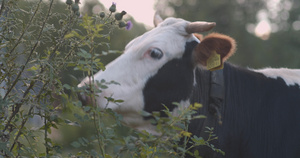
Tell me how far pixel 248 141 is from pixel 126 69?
1.05 m

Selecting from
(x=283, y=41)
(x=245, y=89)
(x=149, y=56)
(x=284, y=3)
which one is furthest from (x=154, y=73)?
(x=284, y=3)

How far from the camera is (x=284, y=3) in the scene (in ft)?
122

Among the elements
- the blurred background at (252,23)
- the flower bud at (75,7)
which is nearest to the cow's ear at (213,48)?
the flower bud at (75,7)

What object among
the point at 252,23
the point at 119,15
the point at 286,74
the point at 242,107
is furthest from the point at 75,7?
the point at 252,23

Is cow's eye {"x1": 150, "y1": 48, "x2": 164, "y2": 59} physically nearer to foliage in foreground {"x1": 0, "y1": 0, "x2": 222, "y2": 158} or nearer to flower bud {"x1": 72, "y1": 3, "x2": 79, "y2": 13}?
foliage in foreground {"x1": 0, "y1": 0, "x2": 222, "y2": 158}

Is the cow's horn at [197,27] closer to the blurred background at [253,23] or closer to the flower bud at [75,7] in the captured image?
the flower bud at [75,7]

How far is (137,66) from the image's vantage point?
3.41 metres

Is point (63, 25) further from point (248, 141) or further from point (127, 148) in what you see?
point (248, 141)

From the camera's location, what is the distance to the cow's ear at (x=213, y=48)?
3512mm

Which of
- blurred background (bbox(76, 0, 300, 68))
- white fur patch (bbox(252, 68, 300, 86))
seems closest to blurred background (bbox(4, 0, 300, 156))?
blurred background (bbox(76, 0, 300, 68))

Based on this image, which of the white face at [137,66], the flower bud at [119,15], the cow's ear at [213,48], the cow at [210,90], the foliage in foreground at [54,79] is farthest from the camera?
the cow's ear at [213,48]

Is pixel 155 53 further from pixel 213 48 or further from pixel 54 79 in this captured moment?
pixel 54 79

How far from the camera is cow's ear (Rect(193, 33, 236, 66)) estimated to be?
3512 mm

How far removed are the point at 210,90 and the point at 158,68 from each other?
442 millimetres
